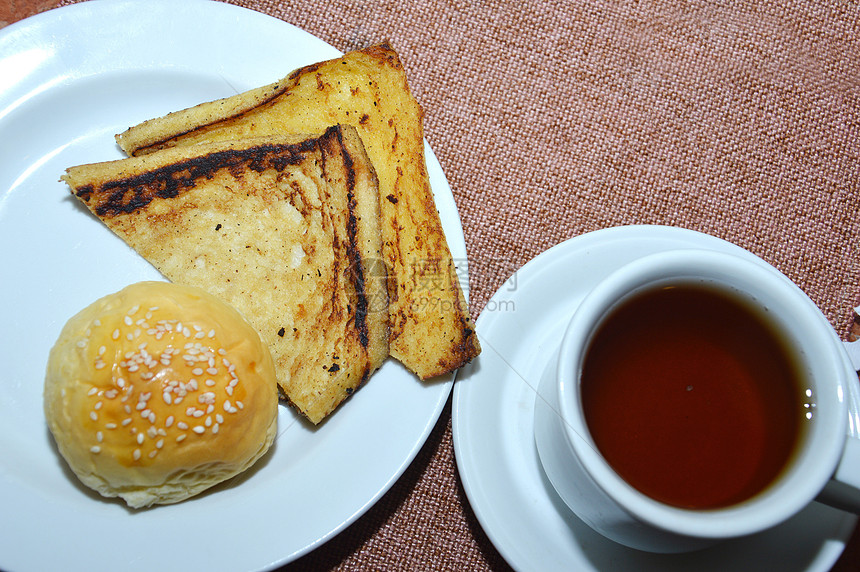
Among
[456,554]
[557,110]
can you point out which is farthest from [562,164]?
[456,554]

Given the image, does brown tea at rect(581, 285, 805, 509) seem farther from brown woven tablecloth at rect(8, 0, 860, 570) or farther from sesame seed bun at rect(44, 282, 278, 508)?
sesame seed bun at rect(44, 282, 278, 508)

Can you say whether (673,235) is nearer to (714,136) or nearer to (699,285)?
(699,285)

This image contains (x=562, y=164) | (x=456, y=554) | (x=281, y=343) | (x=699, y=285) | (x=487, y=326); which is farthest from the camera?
(x=562, y=164)

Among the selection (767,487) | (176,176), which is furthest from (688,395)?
(176,176)

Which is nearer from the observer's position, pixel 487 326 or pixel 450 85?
pixel 487 326

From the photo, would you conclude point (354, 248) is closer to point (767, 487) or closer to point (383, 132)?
point (383, 132)

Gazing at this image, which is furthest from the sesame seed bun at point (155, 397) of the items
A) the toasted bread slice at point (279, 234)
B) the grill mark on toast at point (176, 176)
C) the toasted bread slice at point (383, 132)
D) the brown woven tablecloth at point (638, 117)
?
the brown woven tablecloth at point (638, 117)

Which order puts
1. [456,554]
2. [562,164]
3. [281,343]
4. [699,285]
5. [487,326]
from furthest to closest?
1. [562,164]
2. [456,554]
3. [281,343]
4. [487,326]
5. [699,285]

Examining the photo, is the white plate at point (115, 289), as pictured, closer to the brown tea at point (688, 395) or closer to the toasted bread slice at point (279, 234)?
the toasted bread slice at point (279, 234)
